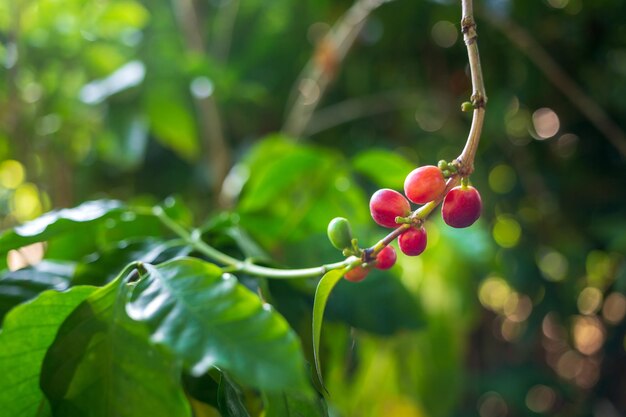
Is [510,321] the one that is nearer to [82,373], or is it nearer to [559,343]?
[559,343]

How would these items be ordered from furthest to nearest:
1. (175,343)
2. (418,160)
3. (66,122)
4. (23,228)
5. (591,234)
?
(418,160) < (591,234) < (66,122) < (23,228) < (175,343)

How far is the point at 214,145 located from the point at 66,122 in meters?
0.18

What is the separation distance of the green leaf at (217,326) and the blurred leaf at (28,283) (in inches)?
5.8

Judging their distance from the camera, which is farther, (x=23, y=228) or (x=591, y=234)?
(x=591, y=234)

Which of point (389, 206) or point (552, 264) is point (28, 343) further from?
point (552, 264)

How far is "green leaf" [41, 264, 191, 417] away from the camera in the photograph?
0.28 metres

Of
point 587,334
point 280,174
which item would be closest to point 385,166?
point 280,174

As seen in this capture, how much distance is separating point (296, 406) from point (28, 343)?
0.13m

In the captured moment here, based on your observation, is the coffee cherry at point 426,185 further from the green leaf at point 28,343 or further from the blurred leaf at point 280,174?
the blurred leaf at point 280,174

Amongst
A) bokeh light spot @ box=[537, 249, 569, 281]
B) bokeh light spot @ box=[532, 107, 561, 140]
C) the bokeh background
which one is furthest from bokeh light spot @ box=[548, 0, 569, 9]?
bokeh light spot @ box=[537, 249, 569, 281]

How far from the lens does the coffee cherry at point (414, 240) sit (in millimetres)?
260

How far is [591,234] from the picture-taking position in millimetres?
985

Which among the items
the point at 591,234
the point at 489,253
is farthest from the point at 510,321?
the point at 489,253

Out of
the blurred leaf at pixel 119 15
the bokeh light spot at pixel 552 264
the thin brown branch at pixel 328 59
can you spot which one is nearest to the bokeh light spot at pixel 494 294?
the bokeh light spot at pixel 552 264
